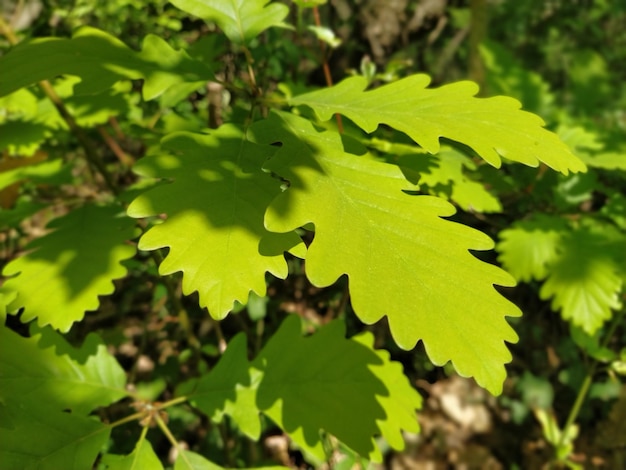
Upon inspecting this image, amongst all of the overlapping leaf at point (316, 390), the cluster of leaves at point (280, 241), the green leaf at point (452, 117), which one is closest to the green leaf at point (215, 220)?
the cluster of leaves at point (280, 241)

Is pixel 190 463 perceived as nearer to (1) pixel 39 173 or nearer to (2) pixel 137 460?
(2) pixel 137 460

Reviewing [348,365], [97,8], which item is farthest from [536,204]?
[97,8]

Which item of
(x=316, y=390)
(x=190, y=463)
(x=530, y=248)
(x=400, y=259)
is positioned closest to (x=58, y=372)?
(x=190, y=463)

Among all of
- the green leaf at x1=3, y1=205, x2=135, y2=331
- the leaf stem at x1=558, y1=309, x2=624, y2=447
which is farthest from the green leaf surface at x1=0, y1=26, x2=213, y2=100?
the leaf stem at x1=558, y1=309, x2=624, y2=447

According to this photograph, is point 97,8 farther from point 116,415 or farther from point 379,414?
point 379,414

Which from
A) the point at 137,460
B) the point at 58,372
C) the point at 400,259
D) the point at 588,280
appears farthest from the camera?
the point at 588,280

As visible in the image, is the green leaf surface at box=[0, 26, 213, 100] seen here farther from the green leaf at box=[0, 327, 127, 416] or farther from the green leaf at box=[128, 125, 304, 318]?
the green leaf at box=[0, 327, 127, 416]

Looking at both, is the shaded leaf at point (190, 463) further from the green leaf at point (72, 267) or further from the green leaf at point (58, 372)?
the green leaf at point (72, 267)
